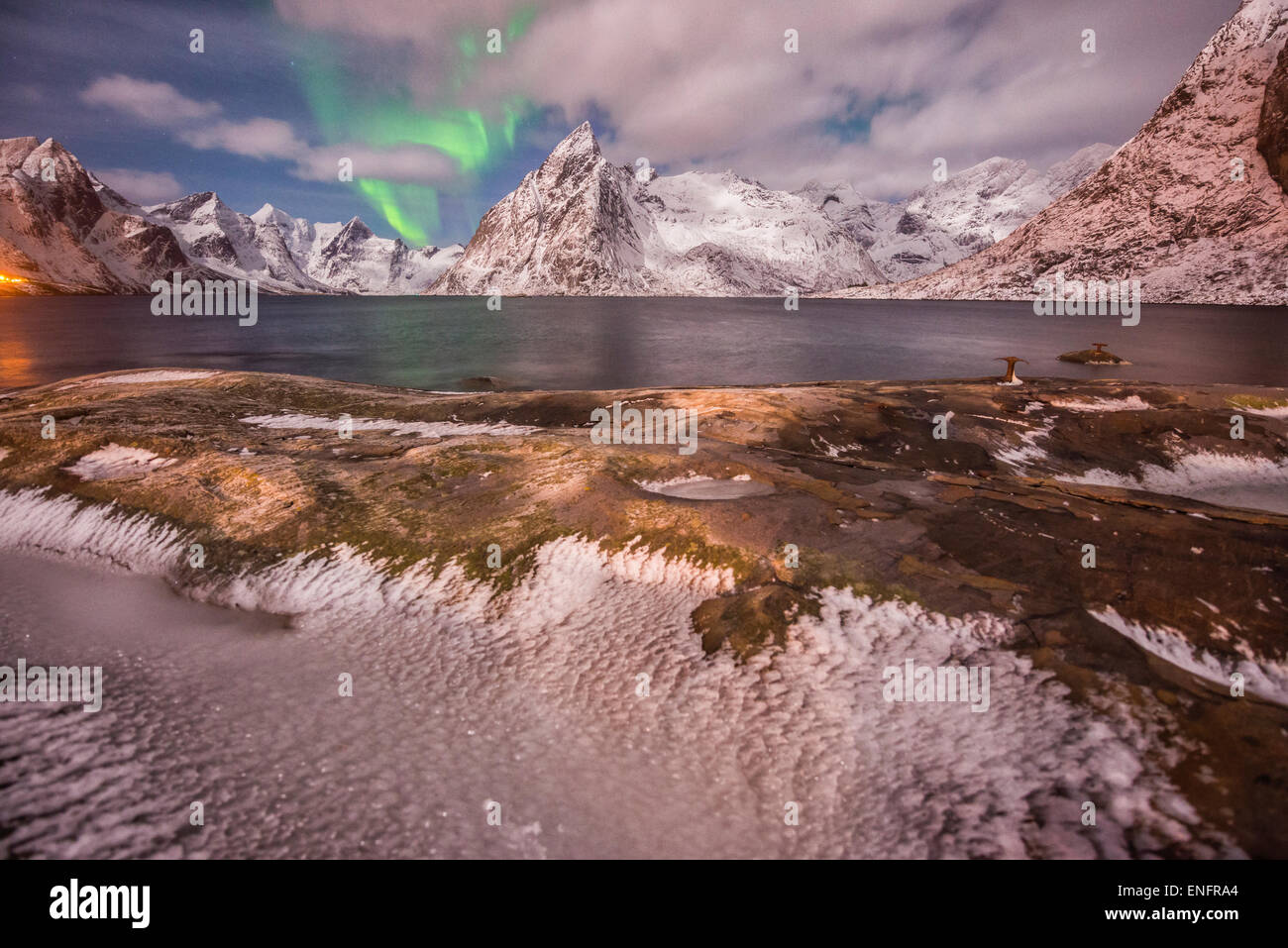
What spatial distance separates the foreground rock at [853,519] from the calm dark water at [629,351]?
36103mm

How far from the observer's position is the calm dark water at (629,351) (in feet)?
211

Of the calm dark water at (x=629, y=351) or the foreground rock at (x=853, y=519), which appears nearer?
the foreground rock at (x=853, y=519)

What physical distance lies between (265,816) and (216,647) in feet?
16.1

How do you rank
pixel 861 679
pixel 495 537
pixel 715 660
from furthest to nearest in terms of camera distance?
pixel 495 537
pixel 715 660
pixel 861 679

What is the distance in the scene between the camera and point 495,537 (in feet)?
43.7

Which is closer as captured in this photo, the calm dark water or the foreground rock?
the foreground rock

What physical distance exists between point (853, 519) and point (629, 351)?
8170cm

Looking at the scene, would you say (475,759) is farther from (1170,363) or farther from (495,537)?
(1170,363)

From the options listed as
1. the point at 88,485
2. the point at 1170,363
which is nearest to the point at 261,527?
the point at 88,485

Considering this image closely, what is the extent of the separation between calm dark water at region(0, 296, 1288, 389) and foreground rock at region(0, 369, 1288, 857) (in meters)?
36.1

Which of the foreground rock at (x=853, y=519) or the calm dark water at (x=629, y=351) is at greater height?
the calm dark water at (x=629, y=351)

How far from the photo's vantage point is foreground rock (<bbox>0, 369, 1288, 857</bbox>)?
8.64 metres

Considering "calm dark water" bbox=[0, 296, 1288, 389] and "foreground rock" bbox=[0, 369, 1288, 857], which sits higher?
"calm dark water" bbox=[0, 296, 1288, 389]
